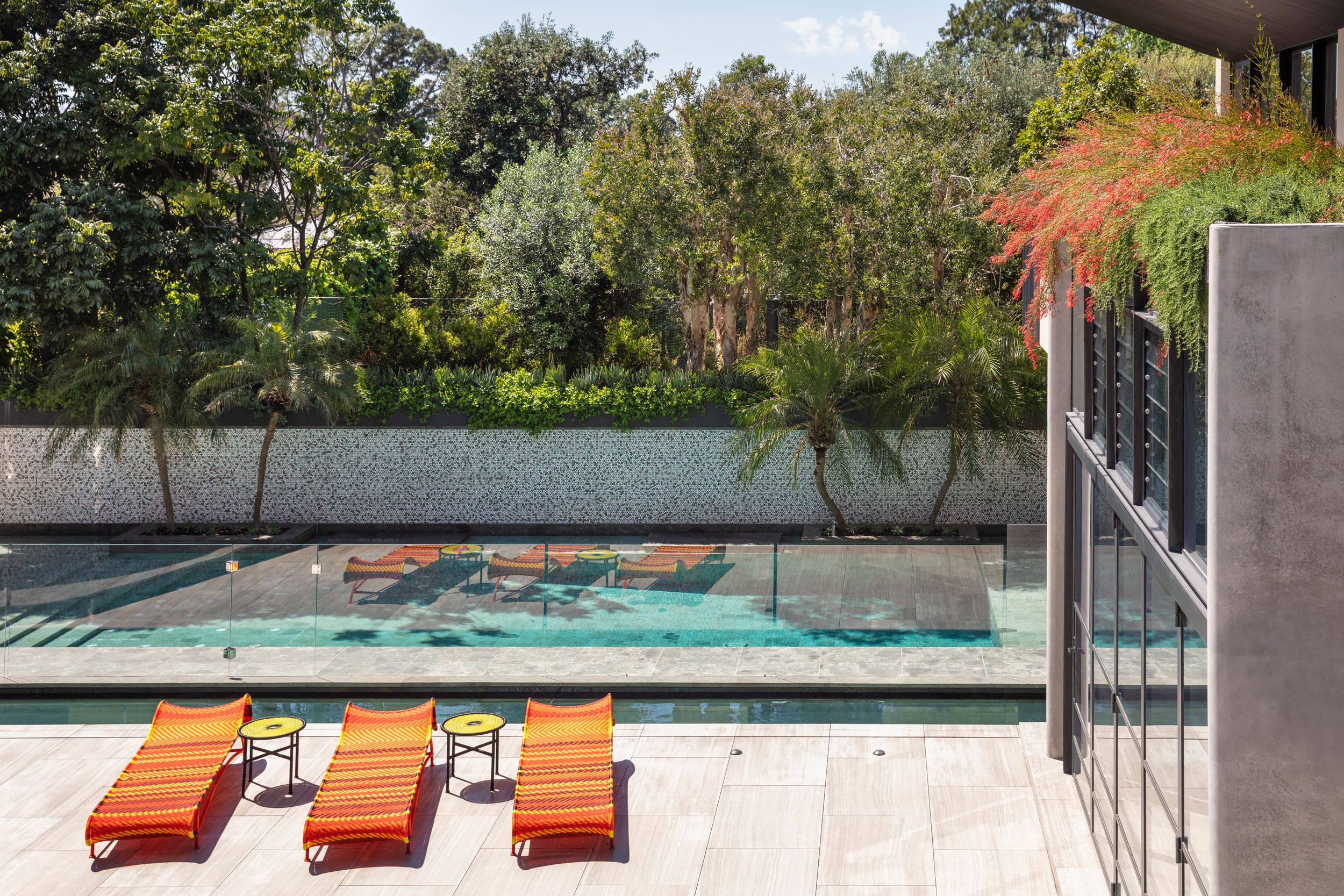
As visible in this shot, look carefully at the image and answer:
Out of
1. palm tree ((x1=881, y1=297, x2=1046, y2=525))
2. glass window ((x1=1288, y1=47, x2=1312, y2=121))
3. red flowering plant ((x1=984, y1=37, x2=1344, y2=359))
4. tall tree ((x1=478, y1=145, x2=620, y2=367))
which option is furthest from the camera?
tall tree ((x1=478, y1=145, x2=620, y2=367))

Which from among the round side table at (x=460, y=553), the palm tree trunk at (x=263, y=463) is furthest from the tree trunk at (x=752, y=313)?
the round side table at (x=460, y=553)

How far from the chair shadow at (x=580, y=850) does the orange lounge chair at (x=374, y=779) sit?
3.08ft

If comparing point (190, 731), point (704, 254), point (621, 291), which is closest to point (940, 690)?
point (190, 731)

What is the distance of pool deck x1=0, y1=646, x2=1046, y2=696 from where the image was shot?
41.4 feet

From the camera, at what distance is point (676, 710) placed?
1241cm

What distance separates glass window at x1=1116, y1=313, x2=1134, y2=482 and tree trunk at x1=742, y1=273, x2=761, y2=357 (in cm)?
1529

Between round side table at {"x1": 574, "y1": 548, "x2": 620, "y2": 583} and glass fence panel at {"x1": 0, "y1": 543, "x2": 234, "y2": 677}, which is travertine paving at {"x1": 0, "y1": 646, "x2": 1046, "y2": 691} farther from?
round side table at {"x1": 574, "y1": 548, "x2": 620, "y2": 583}

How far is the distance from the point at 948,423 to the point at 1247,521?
1584cm

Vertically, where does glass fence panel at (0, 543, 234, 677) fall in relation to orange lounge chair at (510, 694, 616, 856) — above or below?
above

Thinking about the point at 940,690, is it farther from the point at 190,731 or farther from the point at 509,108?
the point at 509,108

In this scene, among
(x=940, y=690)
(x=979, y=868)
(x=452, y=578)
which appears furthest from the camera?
(x=452, y=578)

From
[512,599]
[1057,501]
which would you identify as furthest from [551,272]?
[1057,501]

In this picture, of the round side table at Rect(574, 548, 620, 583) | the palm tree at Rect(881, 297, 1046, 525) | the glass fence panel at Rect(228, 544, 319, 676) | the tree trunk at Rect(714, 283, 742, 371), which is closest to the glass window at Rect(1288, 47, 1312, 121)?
the round side table at Rect(574, 548, 620, 583)

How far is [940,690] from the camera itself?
12.5m
